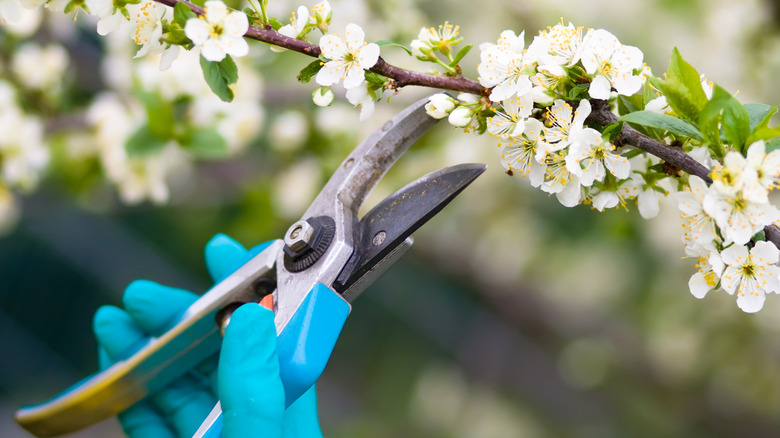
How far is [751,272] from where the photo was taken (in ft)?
2.33

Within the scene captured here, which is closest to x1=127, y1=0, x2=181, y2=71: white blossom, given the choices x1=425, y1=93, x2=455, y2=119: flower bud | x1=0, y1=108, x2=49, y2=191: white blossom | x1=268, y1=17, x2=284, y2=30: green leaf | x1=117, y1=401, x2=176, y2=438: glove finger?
x1=268, y1=17, x2=284, y2=30: green leaf

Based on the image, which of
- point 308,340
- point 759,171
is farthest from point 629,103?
point 308,340

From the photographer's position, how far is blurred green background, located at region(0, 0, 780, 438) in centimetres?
205

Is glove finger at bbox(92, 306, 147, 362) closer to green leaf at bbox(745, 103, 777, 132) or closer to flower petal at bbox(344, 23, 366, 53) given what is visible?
flower petal at bbox(344, 23, 366, 53)

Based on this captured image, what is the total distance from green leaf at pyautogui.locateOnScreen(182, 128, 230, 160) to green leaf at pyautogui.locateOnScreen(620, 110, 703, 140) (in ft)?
3.30

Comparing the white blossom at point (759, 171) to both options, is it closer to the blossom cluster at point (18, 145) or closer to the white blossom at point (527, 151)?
the white blossom at point (527, 151)

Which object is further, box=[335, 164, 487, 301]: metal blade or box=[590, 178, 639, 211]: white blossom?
box=[335, 164, 487, 301]: metal blade

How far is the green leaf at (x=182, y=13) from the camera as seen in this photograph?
0.77m

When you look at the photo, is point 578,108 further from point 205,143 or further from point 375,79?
point 205,143

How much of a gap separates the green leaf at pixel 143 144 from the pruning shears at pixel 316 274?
0.49 meters

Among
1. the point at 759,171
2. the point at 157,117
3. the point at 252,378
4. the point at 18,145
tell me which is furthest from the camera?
the point at 18,145

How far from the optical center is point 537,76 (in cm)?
76

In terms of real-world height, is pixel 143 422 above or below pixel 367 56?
below

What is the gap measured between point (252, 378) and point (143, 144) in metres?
0.80
